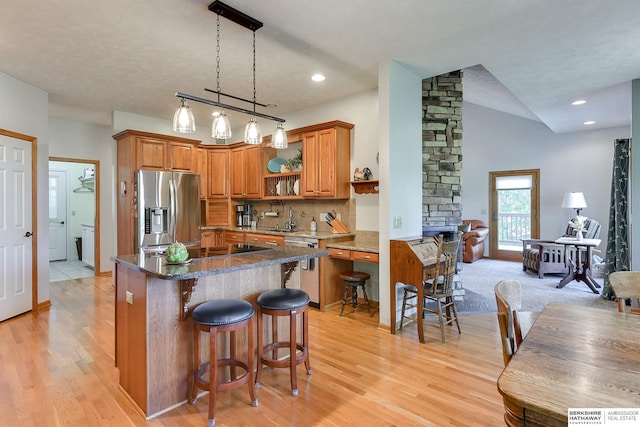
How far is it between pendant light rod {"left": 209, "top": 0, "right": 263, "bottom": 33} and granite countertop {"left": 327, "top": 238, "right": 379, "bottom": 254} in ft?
8.08

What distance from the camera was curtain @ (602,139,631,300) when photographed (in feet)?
15.4

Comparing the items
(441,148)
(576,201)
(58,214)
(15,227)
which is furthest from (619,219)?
(58,214)

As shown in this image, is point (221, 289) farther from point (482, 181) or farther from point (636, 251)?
point (482, 181)

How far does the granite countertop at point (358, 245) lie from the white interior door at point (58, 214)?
24.7 ft

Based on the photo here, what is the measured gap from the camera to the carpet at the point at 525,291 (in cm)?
445

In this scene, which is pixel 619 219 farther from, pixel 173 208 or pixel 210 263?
pixel 173 208

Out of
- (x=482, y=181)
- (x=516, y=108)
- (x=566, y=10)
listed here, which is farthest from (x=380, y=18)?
(x=482, y=181)

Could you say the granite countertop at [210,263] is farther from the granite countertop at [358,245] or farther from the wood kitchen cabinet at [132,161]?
the wood kitchen cabinet at [132,161]

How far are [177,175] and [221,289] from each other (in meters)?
3.31

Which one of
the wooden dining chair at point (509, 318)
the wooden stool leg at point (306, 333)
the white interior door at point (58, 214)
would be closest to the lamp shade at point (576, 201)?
the wooden dining chair at point (509, 318)

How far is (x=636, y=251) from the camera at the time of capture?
4098 millimetres

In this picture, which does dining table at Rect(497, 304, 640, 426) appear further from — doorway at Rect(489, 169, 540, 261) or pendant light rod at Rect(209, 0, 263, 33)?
doorway at Rect(489, 169, 540, 261)

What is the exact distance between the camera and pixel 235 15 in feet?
8.78

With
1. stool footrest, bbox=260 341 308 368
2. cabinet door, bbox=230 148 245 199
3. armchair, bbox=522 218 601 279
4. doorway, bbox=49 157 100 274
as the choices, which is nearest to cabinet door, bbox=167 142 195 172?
cabinet door, bbox=230 148 245 199
